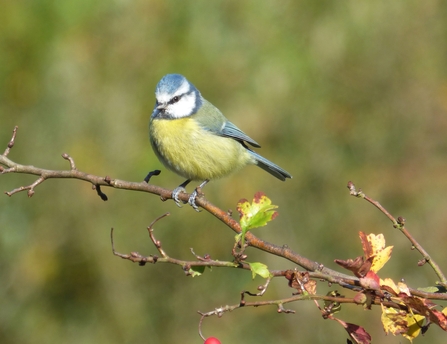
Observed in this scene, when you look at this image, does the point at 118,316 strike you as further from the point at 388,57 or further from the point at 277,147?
the point at 388,57

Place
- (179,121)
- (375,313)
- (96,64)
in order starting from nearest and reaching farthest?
1. (179,121)
2. (375,313)
3. (96,64)

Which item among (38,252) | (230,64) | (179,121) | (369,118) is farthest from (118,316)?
(369,118)

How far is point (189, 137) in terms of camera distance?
354 cm

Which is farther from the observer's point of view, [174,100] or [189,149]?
[174,100]

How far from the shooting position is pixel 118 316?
489cm

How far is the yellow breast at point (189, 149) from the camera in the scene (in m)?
3.46

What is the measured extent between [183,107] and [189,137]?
255 millimetres

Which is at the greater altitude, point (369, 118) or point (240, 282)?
point (369, 118)

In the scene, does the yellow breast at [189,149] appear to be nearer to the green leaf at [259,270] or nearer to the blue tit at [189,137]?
the blue tit at [189,137]

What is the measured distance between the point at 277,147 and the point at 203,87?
0.90 meters

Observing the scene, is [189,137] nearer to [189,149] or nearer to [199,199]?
[189,149]

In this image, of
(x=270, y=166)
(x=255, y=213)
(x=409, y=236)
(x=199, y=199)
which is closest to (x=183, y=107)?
(x=270, y=166)

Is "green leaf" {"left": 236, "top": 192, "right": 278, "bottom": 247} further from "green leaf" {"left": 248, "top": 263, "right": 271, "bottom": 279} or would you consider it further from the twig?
the twig

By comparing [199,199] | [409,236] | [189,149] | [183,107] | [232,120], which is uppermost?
[409,236]
